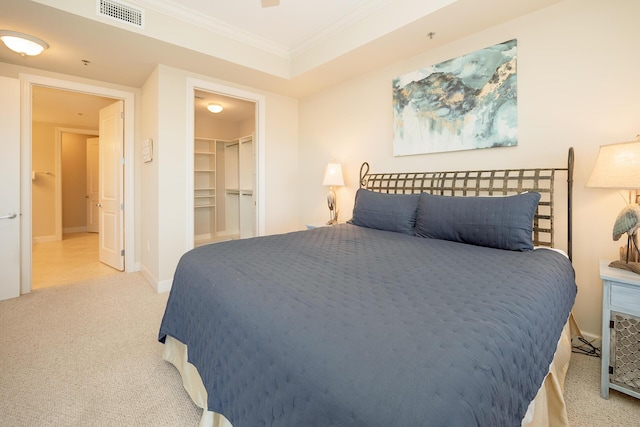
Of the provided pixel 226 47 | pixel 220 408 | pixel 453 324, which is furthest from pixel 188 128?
pixel 453 324

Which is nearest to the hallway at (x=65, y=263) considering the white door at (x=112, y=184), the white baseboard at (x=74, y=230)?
the white door at (x=112, y=184)

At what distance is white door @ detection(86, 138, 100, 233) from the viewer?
7102 mm

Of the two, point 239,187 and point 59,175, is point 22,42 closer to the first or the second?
point 239,187

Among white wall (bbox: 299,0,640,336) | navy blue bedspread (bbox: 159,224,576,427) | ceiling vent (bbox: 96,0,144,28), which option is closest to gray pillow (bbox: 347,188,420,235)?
white wall (bbox: 299,0,640,336)

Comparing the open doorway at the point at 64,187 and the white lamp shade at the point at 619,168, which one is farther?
the open doorway at the point at 64,187

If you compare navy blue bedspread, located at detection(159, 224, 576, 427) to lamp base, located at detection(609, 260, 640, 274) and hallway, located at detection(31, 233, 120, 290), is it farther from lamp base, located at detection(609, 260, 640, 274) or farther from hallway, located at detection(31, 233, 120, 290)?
hallway, located at detection(31, 233, 120, 290)

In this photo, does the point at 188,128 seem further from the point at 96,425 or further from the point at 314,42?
the point at 96,425

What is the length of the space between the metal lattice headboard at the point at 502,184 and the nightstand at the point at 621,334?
1.83 ft

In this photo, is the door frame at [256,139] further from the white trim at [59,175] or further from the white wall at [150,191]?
the white trim at [59,175]

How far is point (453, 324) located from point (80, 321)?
3093 mm

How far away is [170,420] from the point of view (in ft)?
→ 4.99

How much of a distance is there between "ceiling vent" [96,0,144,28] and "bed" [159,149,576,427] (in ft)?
7.12

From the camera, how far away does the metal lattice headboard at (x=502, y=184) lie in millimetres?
2260

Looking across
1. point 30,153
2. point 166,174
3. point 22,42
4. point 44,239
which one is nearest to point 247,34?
point 166,174
